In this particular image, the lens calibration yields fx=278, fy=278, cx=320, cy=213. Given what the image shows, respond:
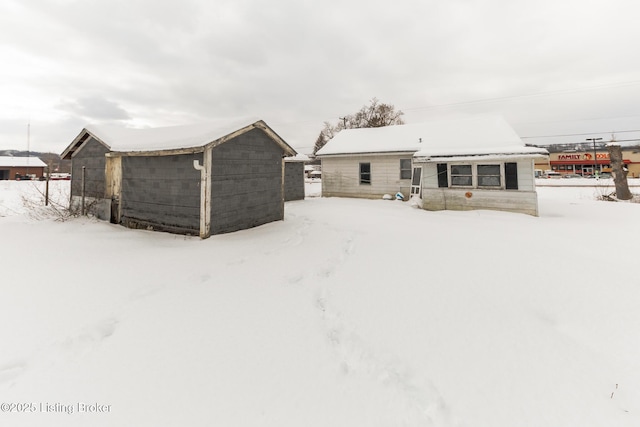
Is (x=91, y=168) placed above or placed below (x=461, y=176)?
above

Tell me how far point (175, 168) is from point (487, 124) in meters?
17.0

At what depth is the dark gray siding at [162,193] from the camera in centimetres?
814

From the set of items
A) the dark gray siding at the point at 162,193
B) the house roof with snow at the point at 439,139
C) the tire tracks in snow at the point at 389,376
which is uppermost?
the house roof with snow at the point at 439,139

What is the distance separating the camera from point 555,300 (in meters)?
4.13

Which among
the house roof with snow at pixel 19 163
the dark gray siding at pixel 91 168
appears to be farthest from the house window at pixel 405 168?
the house roof with snow at pixel 19 163

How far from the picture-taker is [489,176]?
42.1ft

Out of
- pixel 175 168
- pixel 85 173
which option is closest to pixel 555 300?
pixel 175 168

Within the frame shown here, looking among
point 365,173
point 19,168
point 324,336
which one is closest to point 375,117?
point 365,173

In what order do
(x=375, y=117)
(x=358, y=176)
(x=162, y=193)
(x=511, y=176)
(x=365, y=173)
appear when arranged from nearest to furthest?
(x=162, y=193)
(x=511, y=176)
(x=365, y=173)
(x=358, y=176)
(x=375, y=117)

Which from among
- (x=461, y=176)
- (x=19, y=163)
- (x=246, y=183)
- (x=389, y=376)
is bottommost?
(x=389, y=376)

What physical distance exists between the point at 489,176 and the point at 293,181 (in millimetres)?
10894

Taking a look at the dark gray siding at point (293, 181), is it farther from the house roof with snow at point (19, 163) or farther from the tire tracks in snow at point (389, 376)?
the house roof with snow at point (19, 163)

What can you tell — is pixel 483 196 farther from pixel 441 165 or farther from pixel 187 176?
pixel 187 176

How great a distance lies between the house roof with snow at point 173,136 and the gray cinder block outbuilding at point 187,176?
1.1 inches
